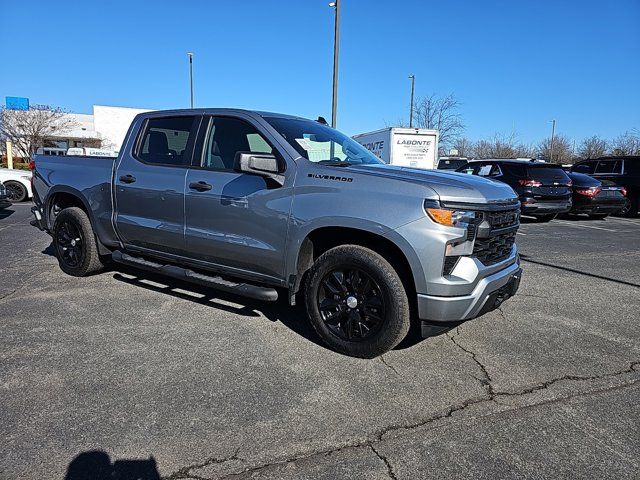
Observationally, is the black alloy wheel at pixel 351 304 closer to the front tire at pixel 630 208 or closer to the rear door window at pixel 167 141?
the rear door window at pixel 167 141

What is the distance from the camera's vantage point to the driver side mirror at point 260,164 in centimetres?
363

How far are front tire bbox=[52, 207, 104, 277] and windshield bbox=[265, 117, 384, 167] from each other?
2.77 metres

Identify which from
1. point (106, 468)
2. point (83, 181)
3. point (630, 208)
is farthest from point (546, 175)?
point (106, 468)

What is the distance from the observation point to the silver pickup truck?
3.25 metres

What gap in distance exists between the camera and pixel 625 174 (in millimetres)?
14469

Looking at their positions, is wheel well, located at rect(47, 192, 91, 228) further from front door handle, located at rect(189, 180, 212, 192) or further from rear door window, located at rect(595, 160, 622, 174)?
rear door window, located at rect(595, 160, 622, 174)

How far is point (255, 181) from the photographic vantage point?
3.96 meters

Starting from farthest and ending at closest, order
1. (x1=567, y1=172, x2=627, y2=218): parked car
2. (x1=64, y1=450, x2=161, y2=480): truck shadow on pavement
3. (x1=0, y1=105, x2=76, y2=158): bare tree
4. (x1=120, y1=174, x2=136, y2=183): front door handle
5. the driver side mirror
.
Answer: (x1=0, y1=105, x2=76, y2=158): bare tree → (x1=567, y1=172, x2=627, y2=218): parked car → (x1=120, y1=174, x2=136, y2=183): front door handle → the driver side mirror → (x1=64, y1=450, x2=161, y2=480): truck shadow on pavement

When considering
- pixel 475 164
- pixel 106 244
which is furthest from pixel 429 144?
pixel 106 244

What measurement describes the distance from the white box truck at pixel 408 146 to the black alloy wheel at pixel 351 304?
14.6m

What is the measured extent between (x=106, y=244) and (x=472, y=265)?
409cm

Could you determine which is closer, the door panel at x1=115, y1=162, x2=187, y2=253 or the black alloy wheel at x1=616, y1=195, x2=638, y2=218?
the door panel at x1=115, y1=162, x2=187, y2=253

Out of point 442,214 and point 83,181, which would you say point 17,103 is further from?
point 442,214

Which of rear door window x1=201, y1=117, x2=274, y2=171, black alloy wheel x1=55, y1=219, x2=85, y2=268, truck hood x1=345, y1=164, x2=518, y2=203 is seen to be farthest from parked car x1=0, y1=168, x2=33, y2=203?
truck hood x1=345, y1=164, x2=518, y2=203
